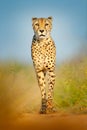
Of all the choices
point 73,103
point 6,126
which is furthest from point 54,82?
point 6,126

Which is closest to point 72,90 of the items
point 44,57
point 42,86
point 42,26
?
point 42,86

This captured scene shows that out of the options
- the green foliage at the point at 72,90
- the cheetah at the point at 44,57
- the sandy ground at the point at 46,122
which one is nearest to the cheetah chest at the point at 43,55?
the cheetah at the point at 44,57

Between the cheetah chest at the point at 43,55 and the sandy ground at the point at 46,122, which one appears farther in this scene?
the cheetah chest at the point at 43,55

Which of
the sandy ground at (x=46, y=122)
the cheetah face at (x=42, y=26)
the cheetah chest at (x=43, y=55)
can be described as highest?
the cheetah face at (x=42, y=26)

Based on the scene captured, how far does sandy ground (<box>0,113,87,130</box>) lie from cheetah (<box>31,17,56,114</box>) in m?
0.09

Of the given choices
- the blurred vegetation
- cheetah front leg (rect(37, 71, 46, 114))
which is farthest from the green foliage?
cheetah front leg (rect(37, 71, 46, 114))

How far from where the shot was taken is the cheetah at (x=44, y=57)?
4547 millimetres

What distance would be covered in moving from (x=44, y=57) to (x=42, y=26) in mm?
269

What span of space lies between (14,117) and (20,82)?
0.30m

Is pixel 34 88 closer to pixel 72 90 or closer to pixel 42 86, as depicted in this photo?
pixel 42 86

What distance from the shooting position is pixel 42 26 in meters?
4.54

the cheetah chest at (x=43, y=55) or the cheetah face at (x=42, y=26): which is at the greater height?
the cheetah face at (x=42, y=26)

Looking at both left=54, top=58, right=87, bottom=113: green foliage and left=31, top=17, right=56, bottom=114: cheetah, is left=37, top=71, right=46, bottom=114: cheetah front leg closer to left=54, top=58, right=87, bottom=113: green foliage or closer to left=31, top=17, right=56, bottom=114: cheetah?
left=31, top=17, right=56, bottom=114: cheetah

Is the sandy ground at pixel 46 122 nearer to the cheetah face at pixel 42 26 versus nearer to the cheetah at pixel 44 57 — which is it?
the cheetah at pixel 44 57
